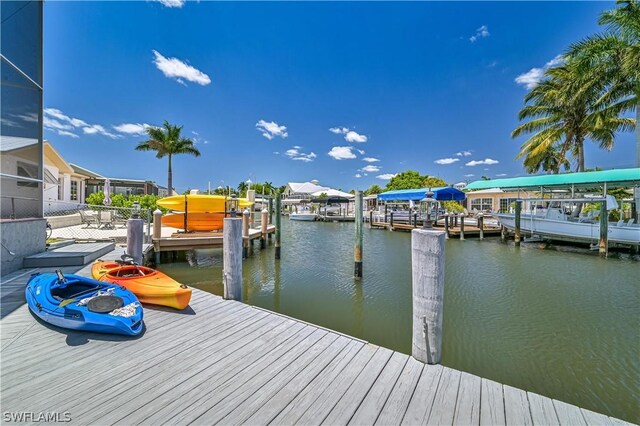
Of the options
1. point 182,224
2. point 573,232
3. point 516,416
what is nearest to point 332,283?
point 516,416

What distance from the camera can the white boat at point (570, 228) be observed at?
42.5 ft

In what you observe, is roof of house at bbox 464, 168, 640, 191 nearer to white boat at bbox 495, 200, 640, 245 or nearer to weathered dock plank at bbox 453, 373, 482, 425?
white boat at bbox 495, 200, 640, 245

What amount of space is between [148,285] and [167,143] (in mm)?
26987

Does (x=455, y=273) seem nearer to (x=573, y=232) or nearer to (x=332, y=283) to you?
(x=332, y=283)

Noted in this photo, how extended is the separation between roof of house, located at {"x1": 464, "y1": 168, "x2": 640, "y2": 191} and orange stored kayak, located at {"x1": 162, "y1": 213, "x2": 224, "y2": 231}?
53.5 ft

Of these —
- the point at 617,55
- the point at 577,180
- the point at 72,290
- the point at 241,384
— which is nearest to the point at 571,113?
the point at 617,55

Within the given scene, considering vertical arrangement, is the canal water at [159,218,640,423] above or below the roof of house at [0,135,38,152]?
below

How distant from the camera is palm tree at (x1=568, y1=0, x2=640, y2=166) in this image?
12781 mm

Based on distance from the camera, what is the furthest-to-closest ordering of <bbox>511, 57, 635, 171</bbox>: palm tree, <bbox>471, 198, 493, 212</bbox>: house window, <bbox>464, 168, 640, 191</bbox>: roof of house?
<bbox>471, 198, 493, 212</bbox>: house window → <bbox>511, 57, 635, 171</bbox>: palm tree → <bbox>464, 168, 640, 191</bbox>: roof of house

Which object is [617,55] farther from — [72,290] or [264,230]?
[72,290]

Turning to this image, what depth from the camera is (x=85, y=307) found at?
11.1 ft

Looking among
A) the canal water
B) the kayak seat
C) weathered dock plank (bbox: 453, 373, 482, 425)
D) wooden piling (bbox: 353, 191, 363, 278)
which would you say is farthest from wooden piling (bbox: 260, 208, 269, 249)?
weathered dock plank (bbox: 453, 373, 482, 425)

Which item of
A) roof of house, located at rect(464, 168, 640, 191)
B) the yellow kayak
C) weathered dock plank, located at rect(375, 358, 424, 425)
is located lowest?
weathered dock plank, located at rect(375, 358, 424, 425)

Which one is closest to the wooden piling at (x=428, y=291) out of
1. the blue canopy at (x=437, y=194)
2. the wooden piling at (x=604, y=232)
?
the wooden piling at (x=604, y=232)
